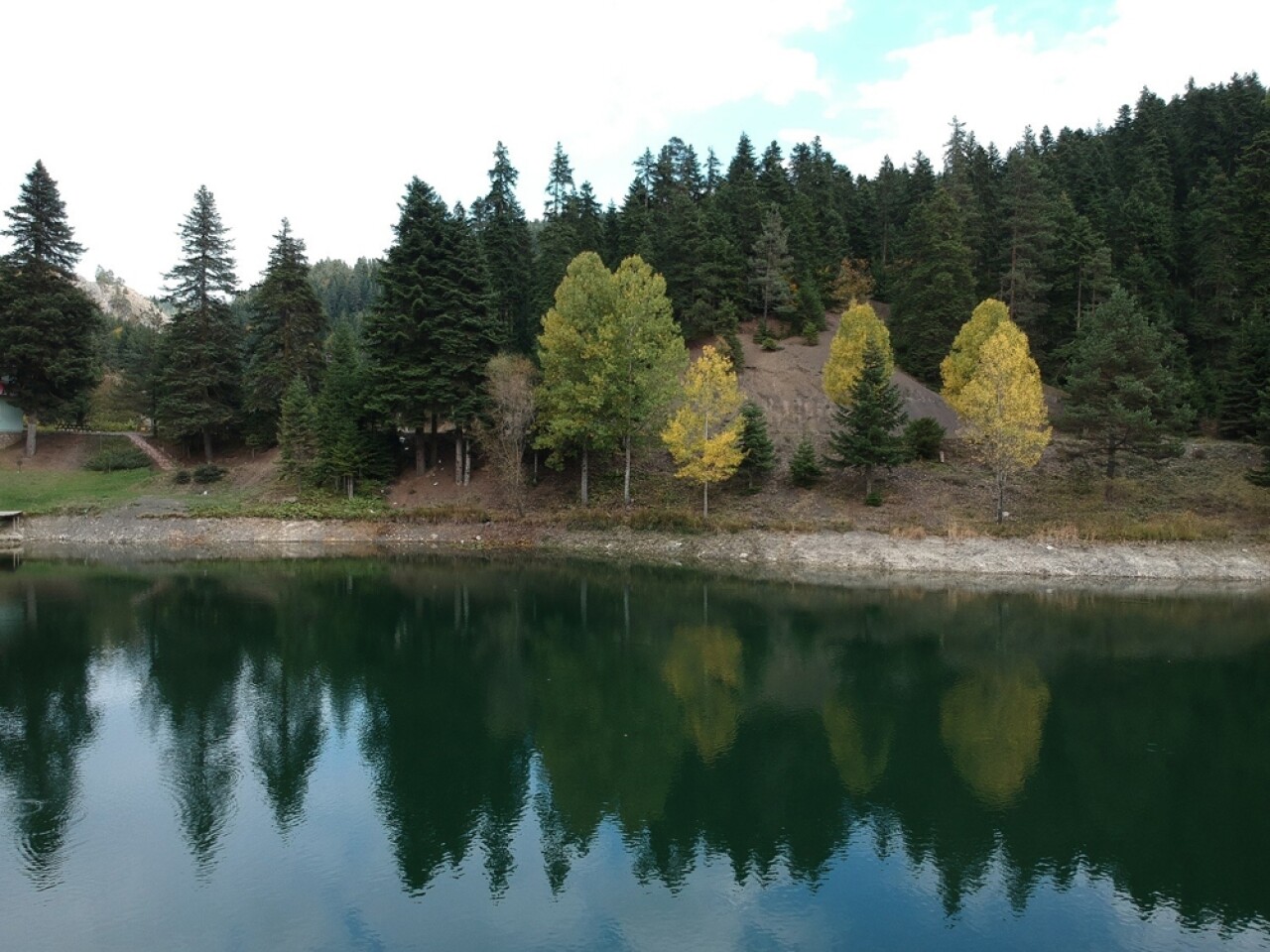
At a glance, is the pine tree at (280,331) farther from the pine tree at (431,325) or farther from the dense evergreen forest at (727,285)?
the pine tree at (431,325)

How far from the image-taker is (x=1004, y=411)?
39625 mm

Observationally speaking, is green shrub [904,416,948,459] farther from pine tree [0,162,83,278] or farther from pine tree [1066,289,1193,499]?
pine tree [0,162,83,278]

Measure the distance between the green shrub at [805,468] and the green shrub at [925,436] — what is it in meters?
6.40

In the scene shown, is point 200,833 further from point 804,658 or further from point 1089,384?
point 1089,384

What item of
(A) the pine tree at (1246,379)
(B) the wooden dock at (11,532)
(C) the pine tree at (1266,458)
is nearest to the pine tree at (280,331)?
(B) the wooden dock at (11,532)

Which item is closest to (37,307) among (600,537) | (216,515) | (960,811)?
(216,515)

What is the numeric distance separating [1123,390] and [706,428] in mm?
20449

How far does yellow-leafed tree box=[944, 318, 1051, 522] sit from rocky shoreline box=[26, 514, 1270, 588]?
4.39 m

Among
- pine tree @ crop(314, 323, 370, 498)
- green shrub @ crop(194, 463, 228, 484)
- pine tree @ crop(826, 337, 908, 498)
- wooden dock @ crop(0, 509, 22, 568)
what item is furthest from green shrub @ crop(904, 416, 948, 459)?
wooden dock @ crop(0, 509, 22, 568)

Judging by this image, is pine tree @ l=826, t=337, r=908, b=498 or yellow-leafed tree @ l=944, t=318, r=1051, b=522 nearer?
yellow-leafed tree @ l=944, t=318, r=1051, b=522

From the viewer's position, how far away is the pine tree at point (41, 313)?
51.8m

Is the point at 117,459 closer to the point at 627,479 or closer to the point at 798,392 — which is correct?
the point at 627,479

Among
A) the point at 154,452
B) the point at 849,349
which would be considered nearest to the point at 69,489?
the point at 154,452

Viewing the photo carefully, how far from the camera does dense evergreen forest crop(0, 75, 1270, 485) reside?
48562 mm
